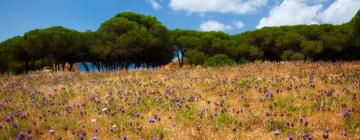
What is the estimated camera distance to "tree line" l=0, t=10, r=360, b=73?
155 feet

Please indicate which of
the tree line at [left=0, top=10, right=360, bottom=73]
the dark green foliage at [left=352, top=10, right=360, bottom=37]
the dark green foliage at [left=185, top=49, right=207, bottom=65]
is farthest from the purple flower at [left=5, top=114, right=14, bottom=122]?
the dark green foliage at [left=185, top=49, right=207, bottom=65]

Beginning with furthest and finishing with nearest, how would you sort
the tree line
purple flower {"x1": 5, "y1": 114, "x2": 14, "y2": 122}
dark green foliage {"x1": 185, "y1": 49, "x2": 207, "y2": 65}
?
1. dark green foliage {"x1": 185, "y1": 49, "x2": 207, "y2": 65}
2. the tree line
3. purple flower {"x1": 5, "y1": 114, "x2": 14, "y2": 122}

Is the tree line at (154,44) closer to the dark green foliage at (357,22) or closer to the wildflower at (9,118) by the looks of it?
the dark green foliage at (357,22)

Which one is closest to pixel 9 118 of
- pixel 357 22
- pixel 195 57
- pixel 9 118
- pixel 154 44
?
pixel 9 118

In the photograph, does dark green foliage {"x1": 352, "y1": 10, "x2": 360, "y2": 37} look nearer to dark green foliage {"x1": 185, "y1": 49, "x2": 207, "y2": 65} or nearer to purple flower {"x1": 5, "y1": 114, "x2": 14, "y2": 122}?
dark green foliage {"x1": 185, "y1": 49, "x2": 207, "y2": 65}

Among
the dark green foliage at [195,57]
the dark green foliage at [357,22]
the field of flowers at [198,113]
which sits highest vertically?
the dark green foliage at [357,22]

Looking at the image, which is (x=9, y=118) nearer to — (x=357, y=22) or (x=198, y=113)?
(x=198, y=113)

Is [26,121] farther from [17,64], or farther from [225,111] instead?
[17,64]

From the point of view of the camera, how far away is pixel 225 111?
22.5 ft

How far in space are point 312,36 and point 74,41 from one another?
4597 centimetres

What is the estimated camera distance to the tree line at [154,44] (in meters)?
47.2

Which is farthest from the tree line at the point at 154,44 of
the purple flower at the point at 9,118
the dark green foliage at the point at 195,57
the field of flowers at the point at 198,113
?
the purple flower at the point at 9,118

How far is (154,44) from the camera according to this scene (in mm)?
48781

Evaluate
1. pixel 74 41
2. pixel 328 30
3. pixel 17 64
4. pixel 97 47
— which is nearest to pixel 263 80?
pixel 97 47
